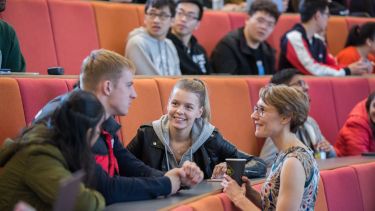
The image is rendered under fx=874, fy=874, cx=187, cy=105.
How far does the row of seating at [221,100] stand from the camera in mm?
3115

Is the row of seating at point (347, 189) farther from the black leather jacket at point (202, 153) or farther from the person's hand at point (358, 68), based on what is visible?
the person's hand at point (358, 68)

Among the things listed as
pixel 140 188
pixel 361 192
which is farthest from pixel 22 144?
pixel 361 192

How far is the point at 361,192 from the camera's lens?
3.86m

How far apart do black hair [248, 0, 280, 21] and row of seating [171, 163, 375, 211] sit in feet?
5.15

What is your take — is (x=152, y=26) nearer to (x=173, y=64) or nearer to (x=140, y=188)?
(x=173, y=64)

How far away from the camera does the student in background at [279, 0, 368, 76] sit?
17.8ft

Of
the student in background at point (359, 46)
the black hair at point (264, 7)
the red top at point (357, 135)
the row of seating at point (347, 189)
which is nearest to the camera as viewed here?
the row of seating at point (347, 189)

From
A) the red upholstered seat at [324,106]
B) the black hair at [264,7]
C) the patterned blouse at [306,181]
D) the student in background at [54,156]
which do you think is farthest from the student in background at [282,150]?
the black hair at [264,7]

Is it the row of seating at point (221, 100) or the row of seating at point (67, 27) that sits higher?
the row of seating at point (67, 27)

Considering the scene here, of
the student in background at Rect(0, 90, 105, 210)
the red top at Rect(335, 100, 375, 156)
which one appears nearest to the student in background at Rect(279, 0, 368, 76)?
the red top at Rect(335, 100, 375, 156)

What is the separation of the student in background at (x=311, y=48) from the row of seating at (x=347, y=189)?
1.52 m

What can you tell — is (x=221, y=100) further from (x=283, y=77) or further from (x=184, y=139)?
(x=184, y=139)

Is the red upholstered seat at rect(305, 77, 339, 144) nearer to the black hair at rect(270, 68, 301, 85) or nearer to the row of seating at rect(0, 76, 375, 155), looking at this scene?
the row of seating at rect(0, 76, 375, 155)

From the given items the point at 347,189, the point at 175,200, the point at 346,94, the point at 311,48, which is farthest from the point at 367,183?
the point at 311,48
